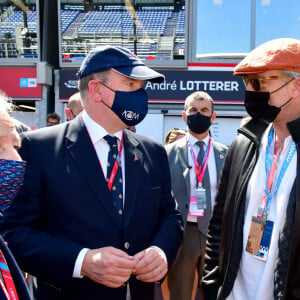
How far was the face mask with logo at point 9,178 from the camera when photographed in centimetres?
153

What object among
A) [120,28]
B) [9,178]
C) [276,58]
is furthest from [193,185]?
[120,28]

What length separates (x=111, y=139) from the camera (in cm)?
211

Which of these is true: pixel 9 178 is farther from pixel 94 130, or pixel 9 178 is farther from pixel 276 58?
pixel 276 58

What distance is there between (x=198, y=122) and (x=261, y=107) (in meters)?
1.94

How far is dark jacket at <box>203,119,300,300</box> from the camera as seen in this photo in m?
1.80

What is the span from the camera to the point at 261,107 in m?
2.06

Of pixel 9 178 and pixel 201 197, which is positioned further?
pixel 201 197

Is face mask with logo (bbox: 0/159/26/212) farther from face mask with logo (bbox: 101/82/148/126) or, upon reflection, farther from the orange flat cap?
the orange flat cap

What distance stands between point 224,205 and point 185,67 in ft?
27.2

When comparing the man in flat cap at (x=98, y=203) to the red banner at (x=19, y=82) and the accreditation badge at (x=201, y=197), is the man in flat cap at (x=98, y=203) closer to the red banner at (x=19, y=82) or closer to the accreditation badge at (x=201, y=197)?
the accreditation badge at (x=201, y=197)

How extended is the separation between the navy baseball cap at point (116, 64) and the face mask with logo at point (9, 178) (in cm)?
73

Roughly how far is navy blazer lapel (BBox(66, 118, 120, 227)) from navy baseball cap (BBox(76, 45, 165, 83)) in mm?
318

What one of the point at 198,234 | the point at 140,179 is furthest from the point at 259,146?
the point at 198,234

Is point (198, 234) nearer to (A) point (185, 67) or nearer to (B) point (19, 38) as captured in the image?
(A) point (185, 67)
